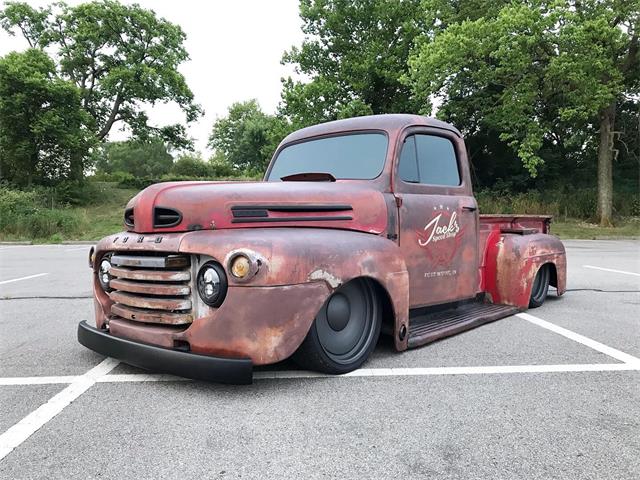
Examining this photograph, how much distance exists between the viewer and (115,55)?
104 feet

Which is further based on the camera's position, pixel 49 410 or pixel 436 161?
pixel 436 161

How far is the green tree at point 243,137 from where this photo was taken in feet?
165

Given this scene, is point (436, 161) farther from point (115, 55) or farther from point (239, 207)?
point (115, 55)

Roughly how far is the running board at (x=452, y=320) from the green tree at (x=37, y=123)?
1062 inches

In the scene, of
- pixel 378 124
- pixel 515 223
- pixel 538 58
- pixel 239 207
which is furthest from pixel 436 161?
pixel 538 58

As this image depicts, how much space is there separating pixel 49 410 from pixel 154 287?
0.88 m

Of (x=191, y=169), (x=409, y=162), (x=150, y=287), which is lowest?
(x=150, y=287)

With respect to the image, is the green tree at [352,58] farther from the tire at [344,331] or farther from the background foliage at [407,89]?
the tire at [344,331]

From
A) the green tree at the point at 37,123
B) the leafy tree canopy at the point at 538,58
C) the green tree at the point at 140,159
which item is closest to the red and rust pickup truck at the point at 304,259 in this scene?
the leafy tree canopy at the point at 538,58

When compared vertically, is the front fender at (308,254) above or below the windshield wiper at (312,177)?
below

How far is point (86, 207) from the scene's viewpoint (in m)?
26.0

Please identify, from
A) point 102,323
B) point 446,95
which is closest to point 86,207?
point 446,95

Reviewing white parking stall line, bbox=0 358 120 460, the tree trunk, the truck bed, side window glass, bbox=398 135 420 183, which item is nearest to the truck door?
side window glass, bbox=398 135 420 183

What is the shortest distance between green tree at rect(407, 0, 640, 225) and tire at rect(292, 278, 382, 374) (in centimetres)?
1630
